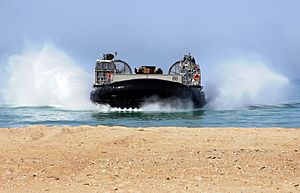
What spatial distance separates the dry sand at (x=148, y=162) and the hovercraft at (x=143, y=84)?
52.9 ft

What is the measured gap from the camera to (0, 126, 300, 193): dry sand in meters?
6.23

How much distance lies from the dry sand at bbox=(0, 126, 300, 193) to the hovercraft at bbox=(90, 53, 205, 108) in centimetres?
→ 1614

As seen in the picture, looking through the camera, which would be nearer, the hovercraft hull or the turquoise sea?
the turquoise sea

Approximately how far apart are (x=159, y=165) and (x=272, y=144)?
2.88 metres

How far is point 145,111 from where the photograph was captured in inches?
1052

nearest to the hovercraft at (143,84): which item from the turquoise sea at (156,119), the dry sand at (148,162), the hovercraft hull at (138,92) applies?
the hovercraft hull at (138,92)

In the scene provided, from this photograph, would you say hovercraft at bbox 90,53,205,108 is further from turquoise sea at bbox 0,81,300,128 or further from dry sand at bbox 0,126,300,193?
dry sand at bbox 0,126,300,193

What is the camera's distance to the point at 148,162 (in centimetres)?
745

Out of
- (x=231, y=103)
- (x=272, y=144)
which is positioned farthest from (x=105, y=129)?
(x=231, y=103)

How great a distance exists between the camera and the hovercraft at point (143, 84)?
26984mm

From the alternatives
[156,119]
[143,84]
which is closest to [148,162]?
[156,119]

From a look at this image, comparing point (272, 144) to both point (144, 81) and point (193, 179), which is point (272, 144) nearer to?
point (193, 179)

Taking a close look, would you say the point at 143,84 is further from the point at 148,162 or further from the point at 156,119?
the point at 148,162

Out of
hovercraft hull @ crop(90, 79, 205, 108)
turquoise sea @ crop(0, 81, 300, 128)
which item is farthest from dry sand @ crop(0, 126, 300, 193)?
hovercraft hull @ crop(90, 79, 205, 108)
